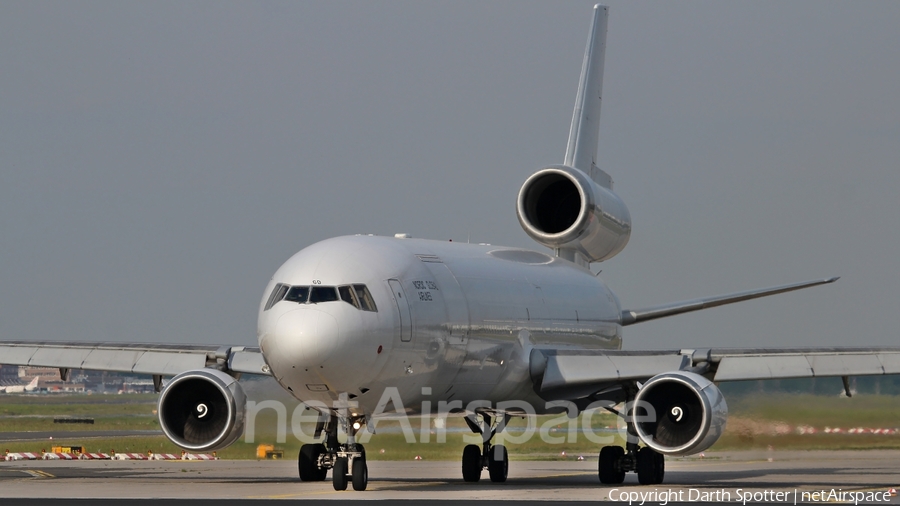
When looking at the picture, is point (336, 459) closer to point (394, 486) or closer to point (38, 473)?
point (394, 486)

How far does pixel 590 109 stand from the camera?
38625 millimetres

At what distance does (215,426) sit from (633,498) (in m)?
7.31

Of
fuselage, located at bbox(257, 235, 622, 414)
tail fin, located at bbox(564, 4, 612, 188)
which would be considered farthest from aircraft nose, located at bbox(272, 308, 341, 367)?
tail fin, located at bbox(564, 4, 612, 188)

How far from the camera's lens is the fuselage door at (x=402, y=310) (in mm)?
22625

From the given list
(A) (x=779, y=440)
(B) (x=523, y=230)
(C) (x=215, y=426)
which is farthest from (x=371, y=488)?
(A) (x=779, y=440)

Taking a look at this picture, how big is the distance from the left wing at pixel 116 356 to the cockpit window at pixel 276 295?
439 centimetres

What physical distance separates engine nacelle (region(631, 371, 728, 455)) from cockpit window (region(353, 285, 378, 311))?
528 centimetres

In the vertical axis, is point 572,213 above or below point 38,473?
above

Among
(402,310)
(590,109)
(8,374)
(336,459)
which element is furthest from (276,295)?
(8,374)

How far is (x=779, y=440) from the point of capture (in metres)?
34.5

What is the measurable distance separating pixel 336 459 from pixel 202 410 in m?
3.52

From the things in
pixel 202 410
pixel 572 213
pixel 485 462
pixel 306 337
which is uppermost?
pixel 572 213

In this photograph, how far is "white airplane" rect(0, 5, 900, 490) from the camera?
21766 millimetres

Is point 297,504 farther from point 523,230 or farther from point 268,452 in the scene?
point 268,452
